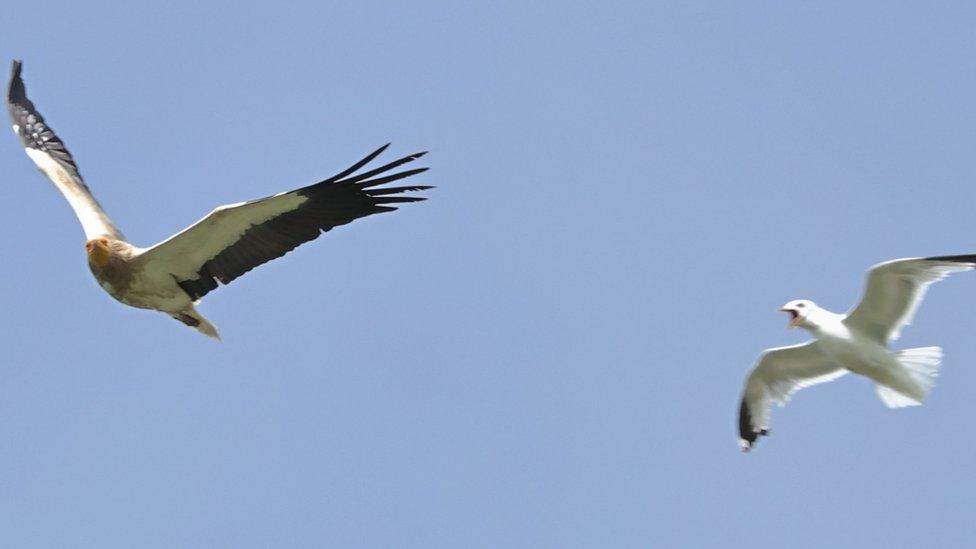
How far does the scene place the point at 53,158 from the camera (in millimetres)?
14758

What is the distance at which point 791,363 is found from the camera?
50.9ft

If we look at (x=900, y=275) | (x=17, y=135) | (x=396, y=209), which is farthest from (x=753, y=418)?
(x=17, y=135)

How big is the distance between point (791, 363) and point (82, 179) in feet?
26.0

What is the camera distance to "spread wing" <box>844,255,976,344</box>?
1327cm

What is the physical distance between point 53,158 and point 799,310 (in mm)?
8012

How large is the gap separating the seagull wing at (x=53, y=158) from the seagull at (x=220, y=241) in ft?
0.11

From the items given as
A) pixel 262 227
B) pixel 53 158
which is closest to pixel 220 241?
pixel 262 227

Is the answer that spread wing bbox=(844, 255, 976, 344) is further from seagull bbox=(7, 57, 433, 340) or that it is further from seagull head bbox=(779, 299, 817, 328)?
seagull bbox=(7, 57, 433, 340)

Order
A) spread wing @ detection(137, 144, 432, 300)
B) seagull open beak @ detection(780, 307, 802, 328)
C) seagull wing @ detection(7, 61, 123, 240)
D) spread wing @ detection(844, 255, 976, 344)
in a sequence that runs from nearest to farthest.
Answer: spread wing @ detection(137, 144, 432, 300), seagull wing @ detection(7, 61, 123, 240), spread wing @ detection(844, 255, 976, 344), seagull open beak @ detection(780, 307, 802, 328)

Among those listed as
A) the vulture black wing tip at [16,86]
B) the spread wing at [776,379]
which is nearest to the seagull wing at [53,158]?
the vulture black wing tip at [16,86]

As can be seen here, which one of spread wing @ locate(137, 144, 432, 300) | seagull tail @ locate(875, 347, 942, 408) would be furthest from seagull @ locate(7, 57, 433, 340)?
seagull tail @ locate(875, 347, 942, 408)

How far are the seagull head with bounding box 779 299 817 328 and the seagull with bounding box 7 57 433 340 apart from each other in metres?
5.03

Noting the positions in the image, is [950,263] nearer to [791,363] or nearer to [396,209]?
[791,363]

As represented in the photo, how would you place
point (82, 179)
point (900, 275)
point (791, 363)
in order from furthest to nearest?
point (791, 363), point (82, 179), point (900, 275)
